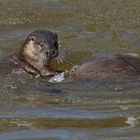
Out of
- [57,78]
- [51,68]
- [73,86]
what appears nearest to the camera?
[73,86]

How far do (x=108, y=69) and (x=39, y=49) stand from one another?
1.22 m

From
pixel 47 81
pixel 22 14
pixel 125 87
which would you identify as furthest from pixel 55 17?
pixel 125 87

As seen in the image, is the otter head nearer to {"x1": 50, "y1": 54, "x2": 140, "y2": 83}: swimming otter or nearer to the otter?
the otter

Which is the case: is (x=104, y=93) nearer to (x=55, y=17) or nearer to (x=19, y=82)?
(x=19, y=82)

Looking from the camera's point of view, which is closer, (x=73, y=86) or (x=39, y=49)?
(x=73, y=86)

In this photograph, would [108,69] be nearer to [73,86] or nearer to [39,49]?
[73,86]

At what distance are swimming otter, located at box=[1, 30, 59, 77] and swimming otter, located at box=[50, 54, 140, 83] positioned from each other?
19.1 inches

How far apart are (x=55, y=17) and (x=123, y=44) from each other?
173 cm

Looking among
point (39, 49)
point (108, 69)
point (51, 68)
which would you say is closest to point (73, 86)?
point (108, 69)

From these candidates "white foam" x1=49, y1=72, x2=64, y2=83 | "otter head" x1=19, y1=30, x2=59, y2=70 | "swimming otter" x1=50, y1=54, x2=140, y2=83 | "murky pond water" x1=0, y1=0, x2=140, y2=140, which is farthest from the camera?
"otter head" x1=19, y1=30, x2=59, y2=70

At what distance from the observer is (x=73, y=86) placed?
7691 millimetres

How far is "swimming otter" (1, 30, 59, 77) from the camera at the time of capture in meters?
8.41

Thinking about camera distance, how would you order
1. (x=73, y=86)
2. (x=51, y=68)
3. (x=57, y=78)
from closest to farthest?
(x=73, y=86) → (x=57, y=78) → (x=51, y=68)

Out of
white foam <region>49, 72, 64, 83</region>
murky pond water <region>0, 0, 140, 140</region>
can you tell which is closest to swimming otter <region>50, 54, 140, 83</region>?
white foam <region>49, 72, 64, 83</region>
